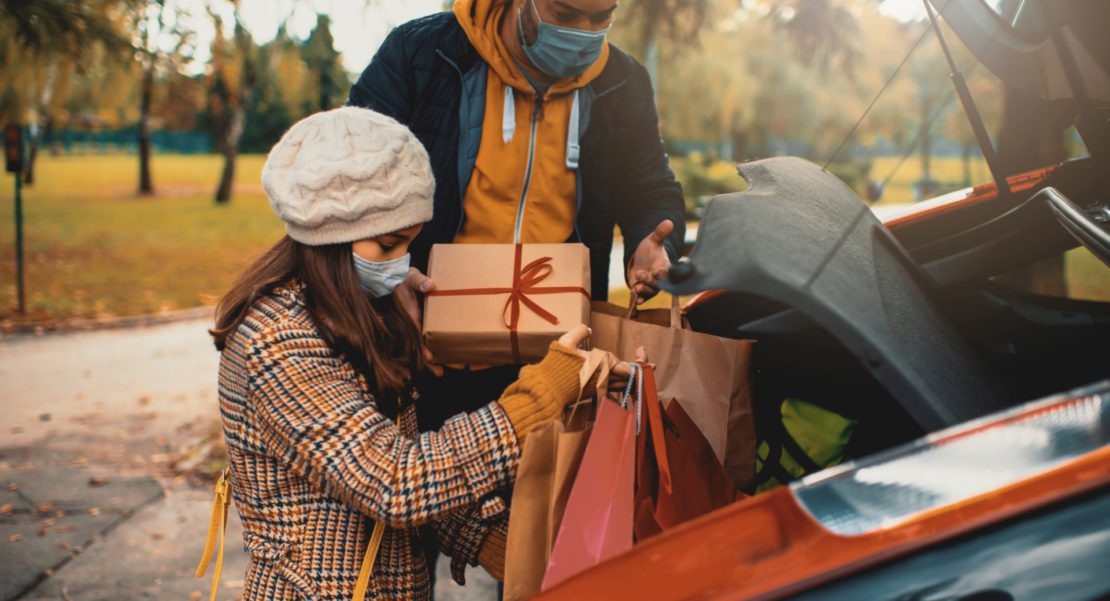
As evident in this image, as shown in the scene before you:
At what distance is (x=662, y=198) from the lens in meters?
2.48

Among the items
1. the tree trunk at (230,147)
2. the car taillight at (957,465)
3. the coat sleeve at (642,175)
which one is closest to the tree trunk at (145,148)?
the tree trunk at (230,147)

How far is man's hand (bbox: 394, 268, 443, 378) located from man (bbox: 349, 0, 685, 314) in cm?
2

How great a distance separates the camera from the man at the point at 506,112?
86.7 inches

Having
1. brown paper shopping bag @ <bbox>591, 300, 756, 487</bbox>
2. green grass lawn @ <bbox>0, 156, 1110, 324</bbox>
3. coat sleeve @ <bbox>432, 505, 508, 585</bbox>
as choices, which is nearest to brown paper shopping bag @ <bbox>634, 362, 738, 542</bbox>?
brown paper shopping bag @ <bbox>591, 300, 756, 487</bbox>

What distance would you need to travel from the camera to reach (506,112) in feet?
7.24

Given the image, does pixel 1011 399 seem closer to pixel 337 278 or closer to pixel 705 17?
pixel 337 278

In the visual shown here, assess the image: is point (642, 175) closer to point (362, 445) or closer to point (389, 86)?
point (389, 86)

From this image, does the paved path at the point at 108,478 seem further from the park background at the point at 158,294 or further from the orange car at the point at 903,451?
the orange car at the point at 903,451

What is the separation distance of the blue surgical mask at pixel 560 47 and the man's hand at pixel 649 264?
0.45 metres

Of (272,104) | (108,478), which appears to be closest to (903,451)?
(108,478)

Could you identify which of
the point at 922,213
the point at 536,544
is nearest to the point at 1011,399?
the point at 922,213

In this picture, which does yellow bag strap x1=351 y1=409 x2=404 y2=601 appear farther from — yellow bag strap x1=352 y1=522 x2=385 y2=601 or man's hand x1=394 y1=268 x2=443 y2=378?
man's hand x1=394 y1=268 x2=443 y2=378

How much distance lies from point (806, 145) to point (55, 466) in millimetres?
35612

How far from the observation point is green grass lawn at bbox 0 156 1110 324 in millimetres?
11172
